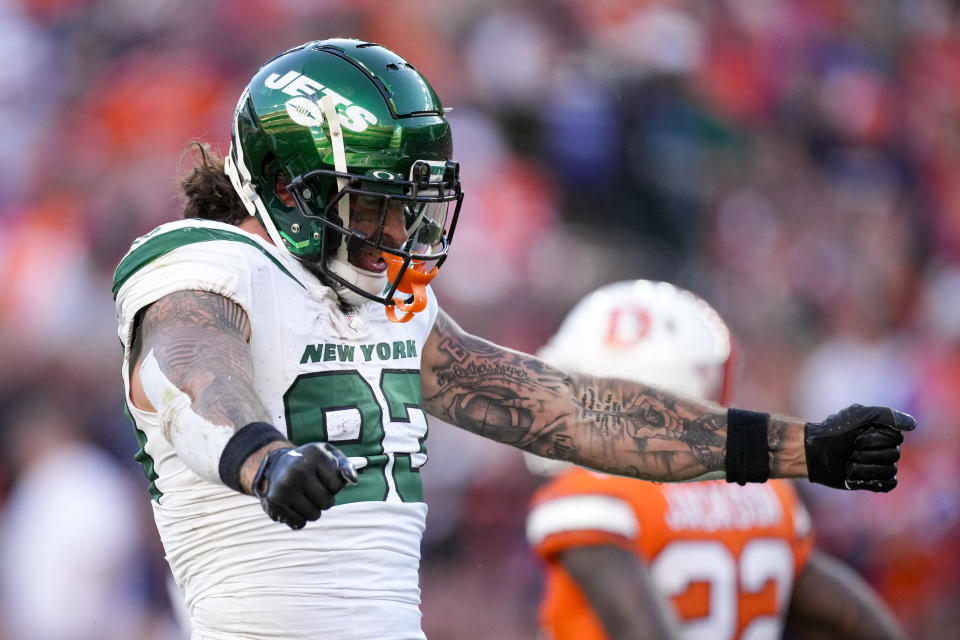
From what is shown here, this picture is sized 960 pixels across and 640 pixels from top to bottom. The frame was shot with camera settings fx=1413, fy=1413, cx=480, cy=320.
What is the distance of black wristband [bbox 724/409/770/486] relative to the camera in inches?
125

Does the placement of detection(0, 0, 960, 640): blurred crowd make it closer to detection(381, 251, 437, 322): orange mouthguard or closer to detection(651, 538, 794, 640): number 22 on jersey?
detection(651, 538, 794, 640): number 22 on jersey

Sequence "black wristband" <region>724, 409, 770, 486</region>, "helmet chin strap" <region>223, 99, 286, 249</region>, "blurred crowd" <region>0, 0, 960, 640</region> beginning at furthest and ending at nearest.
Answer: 1. "blurred crowd" <region>0, 0, 960, 640</region>
2. "black wristband" <region>724, 409, 770, 486</region>
3. "helmet chin strap" <region>223, 99, 286, 249</region>

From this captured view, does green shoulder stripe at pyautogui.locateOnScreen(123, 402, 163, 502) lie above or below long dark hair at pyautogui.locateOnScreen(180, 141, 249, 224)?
below

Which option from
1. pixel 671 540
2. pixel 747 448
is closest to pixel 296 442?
pixel 747 448

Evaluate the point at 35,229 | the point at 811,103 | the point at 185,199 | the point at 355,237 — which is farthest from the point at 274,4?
the point at 355,237

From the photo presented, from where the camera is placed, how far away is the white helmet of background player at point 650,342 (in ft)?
15.5

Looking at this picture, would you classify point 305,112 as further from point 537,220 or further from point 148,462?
point 537,220

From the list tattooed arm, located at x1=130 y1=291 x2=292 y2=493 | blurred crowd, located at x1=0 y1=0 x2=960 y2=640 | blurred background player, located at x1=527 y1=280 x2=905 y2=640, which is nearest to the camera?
tattooed arm, located at x1=130 y1=291 x2=292 y2=493

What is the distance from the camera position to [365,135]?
2.88 meters

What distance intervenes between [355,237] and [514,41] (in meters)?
5.99

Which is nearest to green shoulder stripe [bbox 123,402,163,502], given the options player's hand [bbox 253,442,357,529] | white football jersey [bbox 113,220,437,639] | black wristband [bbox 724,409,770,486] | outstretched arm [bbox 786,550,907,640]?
white football jersey [bbox 113,220,437,639]

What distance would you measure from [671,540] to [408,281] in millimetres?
1854

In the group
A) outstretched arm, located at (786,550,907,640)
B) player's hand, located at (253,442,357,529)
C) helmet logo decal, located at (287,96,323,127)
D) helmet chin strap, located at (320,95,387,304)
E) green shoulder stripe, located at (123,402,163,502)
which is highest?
helmet logo decal, located at (287,96,323,127)

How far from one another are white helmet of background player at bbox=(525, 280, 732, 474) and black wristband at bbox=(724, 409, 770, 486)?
143 cm
